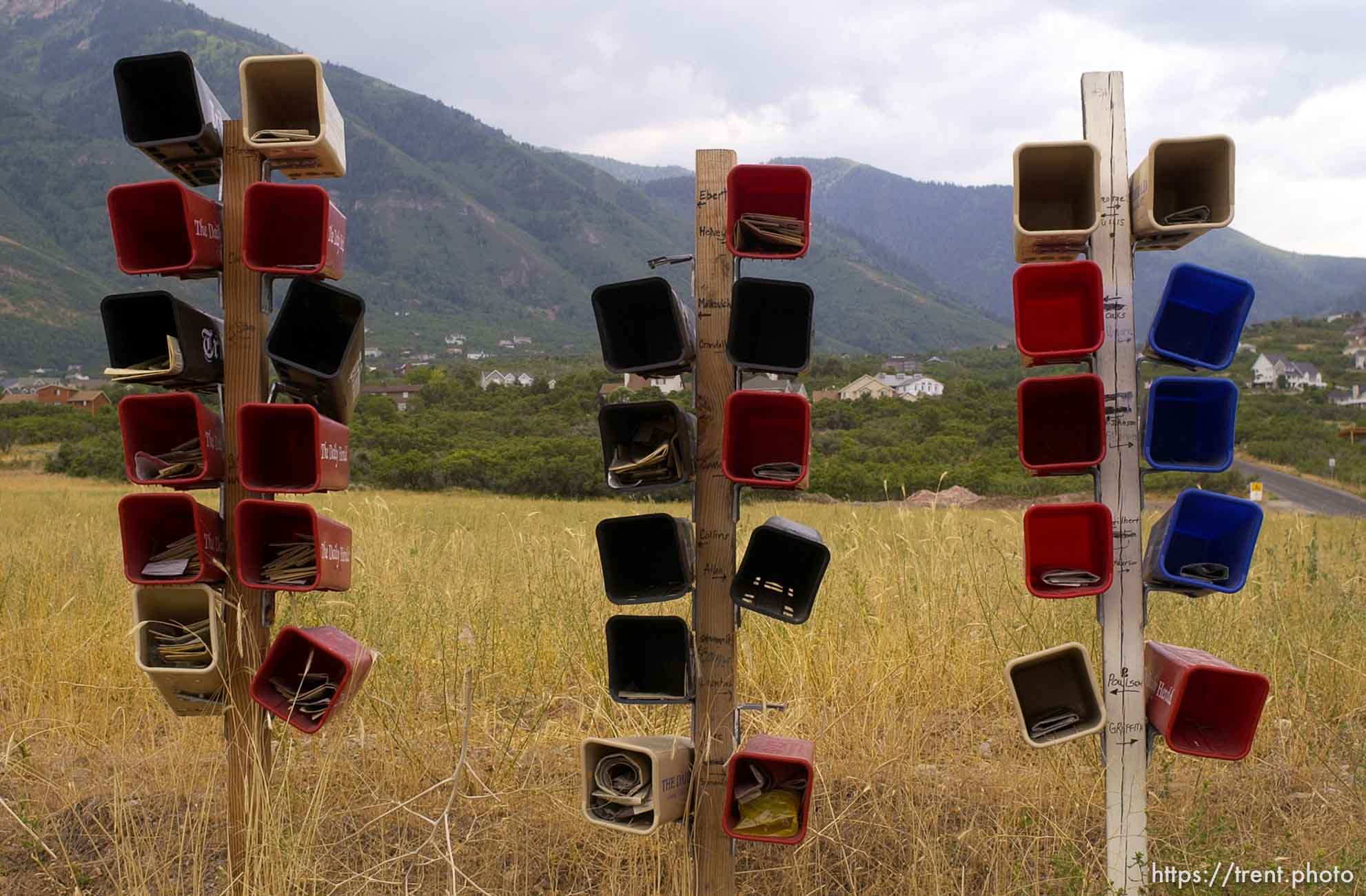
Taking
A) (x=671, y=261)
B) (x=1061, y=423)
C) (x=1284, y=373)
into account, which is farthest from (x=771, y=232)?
(x=1284, y=373)

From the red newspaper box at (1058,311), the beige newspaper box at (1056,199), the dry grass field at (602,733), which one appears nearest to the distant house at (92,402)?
the dry grass field at (602,733)

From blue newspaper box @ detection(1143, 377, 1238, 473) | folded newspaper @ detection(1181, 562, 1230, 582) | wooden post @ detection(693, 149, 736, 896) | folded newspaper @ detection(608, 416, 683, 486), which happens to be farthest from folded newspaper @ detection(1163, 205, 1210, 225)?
folded newspaper @ detection(608, 416, 683, 486)

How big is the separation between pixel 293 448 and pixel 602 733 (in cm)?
159

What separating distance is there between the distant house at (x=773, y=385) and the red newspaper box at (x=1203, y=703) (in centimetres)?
113

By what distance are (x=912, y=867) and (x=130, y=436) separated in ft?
7.77

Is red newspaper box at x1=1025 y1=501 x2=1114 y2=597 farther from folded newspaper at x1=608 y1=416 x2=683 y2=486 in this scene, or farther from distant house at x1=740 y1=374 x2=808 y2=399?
folded newspaper at x1=608 y1=416 x2=683 y2=486

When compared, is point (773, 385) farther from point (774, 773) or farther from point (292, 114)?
point (292, 114)

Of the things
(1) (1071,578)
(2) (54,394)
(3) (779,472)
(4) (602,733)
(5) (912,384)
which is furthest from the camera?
(2) (54,394)

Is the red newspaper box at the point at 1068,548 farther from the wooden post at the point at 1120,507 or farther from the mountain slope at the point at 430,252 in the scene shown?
the mountain slope at the point at 430,252

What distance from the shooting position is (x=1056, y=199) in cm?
269

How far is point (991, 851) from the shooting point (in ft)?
9.33

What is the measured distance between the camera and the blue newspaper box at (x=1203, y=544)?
8.00 ft

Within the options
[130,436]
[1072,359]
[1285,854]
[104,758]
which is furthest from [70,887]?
[1285,854]

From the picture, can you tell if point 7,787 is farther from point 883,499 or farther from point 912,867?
point 883,499
